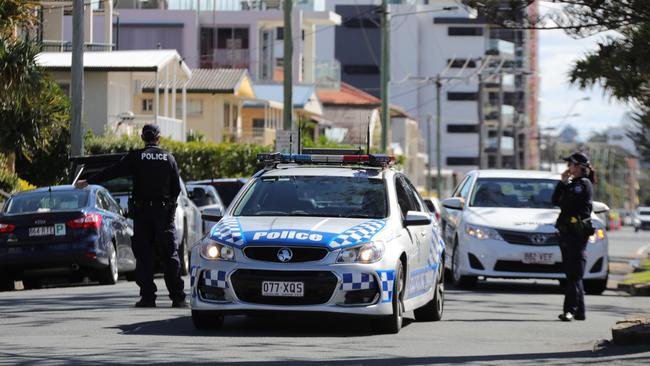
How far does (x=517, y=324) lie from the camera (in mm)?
15648

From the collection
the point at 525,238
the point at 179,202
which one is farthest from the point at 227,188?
the point at 525,238

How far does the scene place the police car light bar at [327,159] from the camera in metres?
14.7

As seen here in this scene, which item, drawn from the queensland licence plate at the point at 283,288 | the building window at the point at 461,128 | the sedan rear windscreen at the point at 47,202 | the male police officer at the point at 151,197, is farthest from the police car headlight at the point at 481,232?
the building window at the point at 461,128

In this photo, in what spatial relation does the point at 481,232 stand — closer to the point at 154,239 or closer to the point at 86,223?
the point at 86,223

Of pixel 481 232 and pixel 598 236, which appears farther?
pixel 598 236

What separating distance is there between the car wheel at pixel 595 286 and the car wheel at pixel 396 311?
9.19 meters

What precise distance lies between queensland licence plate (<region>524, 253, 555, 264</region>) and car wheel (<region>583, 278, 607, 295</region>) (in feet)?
3.59

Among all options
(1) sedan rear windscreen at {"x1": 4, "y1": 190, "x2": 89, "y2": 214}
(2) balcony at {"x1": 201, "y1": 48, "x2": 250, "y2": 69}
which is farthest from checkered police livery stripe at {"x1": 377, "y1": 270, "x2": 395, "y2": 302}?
(2) balcony at {"x1": 201, "y1": 48, "x2": 250, "y2": 69}

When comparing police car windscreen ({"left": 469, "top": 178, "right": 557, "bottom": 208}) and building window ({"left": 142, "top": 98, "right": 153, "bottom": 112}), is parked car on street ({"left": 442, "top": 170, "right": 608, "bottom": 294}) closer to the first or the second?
police car windscreen ({"left": 469, "top": 178, "right": 557, "bottom": 208})

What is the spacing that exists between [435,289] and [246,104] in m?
56.0

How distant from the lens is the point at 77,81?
3047cm

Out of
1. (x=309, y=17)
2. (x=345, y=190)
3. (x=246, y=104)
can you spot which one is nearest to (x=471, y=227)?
(x=345, y=190)

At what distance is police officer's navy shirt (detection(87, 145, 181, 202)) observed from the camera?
51.7ft

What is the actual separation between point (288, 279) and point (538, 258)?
9157mm
